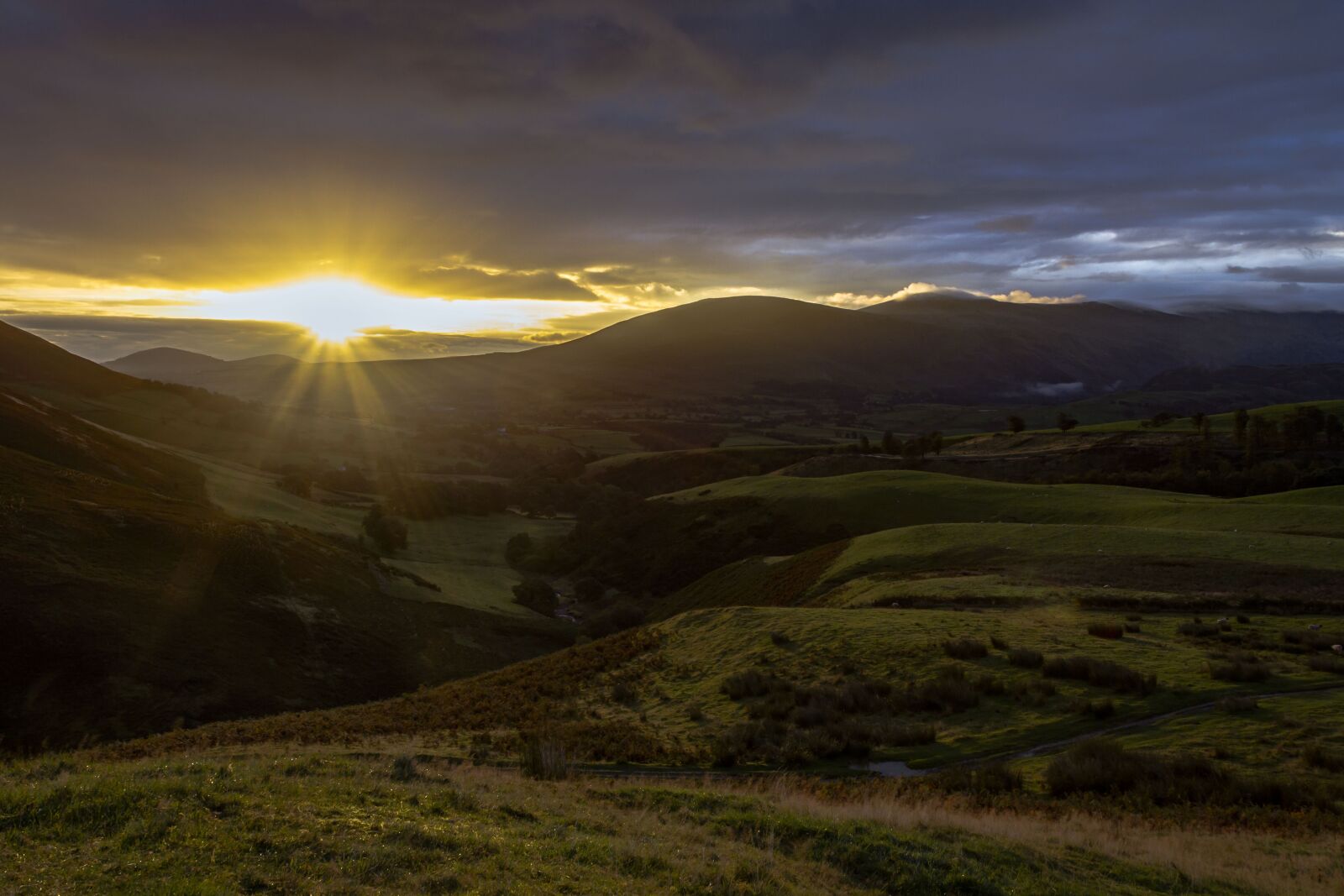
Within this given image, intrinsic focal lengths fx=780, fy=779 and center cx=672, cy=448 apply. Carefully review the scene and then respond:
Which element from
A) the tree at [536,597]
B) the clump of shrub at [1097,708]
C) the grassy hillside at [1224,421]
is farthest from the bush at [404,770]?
the grassy hillside at [1224,421]

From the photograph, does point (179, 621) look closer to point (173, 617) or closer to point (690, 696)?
point (173, 617)

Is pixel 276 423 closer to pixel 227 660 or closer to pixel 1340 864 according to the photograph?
pixel 227 660

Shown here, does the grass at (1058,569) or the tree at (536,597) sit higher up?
the grass at (1058,569)

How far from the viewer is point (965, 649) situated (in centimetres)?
2439

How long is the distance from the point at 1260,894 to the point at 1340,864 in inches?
81.2

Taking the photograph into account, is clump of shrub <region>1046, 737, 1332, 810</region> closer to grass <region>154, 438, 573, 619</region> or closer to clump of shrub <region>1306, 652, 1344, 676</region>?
clump of shrub <region>1306, 652, 1344, 676</region>

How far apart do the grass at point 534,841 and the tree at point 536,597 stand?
4953cm

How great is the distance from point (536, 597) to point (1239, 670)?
170 ft

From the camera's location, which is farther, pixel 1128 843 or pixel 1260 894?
pixel 1128 843

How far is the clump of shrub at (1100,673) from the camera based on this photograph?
20.7 meters

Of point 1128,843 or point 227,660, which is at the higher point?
point 1128,843

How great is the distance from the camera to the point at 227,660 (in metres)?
35.3

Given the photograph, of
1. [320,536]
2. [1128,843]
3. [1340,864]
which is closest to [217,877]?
[1128,843]

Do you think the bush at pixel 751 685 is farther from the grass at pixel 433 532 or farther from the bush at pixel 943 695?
the grass at pixel 433 532
